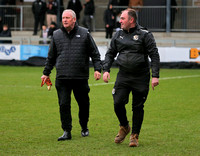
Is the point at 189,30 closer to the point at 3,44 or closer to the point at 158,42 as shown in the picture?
the point at 158,42

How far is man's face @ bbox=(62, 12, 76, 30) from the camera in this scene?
7969 millimetres

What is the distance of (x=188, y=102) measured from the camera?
12805 mm

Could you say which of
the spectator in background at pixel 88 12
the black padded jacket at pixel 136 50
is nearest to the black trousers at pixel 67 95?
the black padded jacket at pixel 136 50

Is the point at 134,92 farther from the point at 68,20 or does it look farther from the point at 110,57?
A: the point at 68,20

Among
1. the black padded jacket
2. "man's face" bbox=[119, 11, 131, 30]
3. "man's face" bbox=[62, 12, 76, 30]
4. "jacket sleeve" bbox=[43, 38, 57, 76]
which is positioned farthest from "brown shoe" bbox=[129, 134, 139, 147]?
"man's face" bbox=[62, 12, 76, 30]

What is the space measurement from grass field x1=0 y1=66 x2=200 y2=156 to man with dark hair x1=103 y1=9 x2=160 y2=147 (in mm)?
486

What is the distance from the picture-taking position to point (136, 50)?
7.55 metres

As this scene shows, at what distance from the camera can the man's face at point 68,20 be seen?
314 inches

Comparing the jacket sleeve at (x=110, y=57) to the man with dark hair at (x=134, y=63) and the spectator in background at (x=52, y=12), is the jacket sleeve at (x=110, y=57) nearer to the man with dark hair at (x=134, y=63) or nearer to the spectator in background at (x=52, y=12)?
the man with dark hair at (x=134, y=63)

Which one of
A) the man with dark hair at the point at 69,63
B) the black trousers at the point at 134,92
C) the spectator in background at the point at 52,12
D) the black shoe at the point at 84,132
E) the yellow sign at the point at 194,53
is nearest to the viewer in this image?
the black trousers at the point at 134,92

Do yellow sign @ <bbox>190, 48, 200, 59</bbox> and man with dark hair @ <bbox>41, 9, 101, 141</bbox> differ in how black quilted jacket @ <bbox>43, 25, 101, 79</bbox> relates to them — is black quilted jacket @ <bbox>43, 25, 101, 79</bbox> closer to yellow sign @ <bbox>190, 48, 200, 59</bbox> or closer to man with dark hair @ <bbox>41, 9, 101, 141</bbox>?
man with dark hair @ <bbox>41, 9, 101, 141</bbox>

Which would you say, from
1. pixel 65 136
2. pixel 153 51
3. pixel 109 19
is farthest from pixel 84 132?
pixel 109 19

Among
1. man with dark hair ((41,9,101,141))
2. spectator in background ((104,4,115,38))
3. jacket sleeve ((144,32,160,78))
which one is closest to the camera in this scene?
jacket sleeve ((144,32,160,78))

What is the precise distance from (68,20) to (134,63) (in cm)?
122
